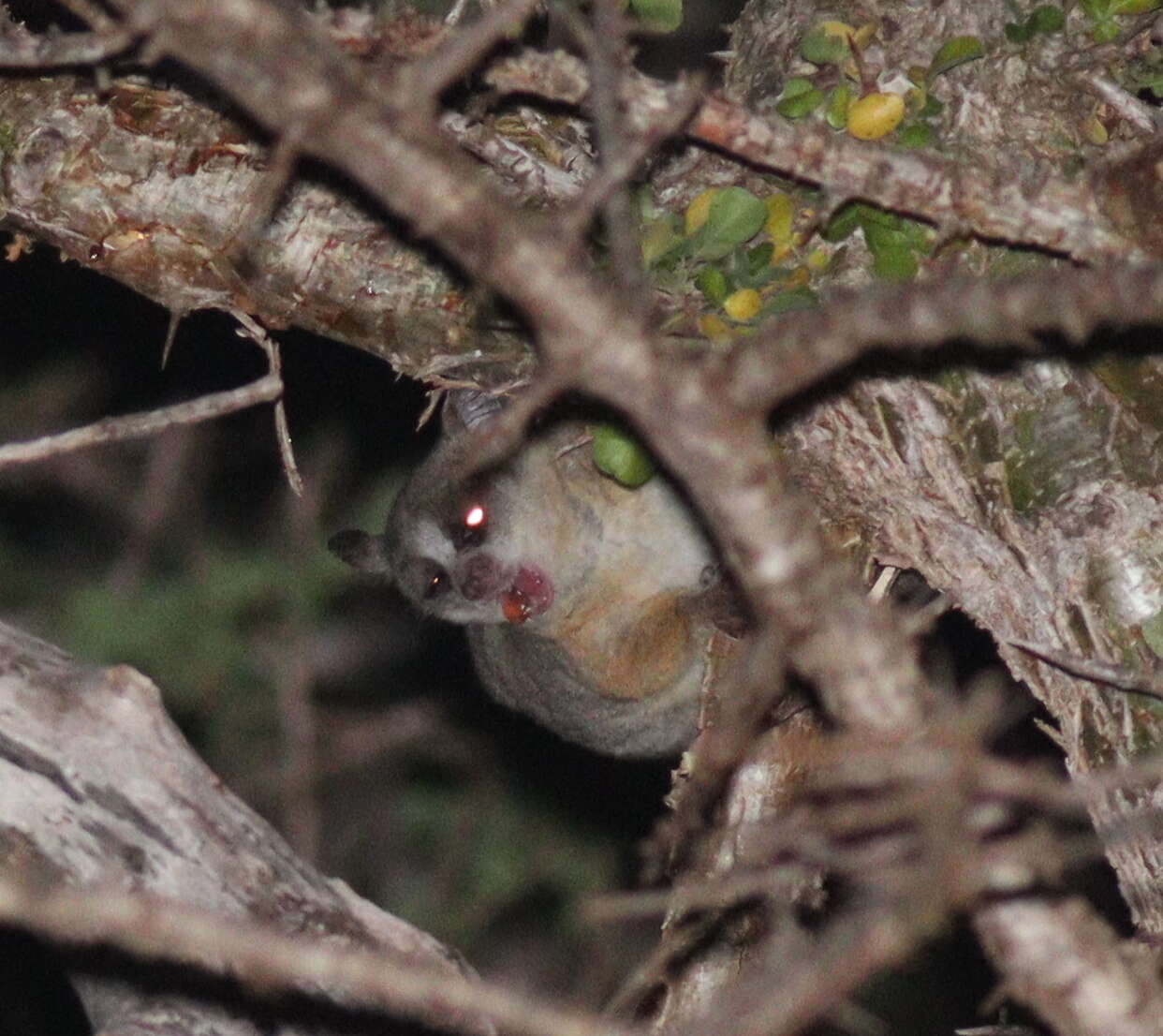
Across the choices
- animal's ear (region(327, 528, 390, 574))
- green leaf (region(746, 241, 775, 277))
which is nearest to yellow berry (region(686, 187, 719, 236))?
green leaf (region(746, 241, 775, 277))

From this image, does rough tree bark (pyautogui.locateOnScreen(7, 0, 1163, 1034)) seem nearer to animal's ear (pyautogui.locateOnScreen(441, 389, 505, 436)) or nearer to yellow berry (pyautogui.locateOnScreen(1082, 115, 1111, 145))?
yellow berry (pyautogui.locateOnScreen(1082, 115, 1111, 145))

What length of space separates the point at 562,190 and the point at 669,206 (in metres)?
0.24

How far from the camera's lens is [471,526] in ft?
15.3

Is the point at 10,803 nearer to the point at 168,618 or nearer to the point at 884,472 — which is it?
the point at 884,472

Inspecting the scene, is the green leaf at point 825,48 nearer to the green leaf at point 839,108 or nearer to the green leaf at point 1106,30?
the green leaf at point 839,108

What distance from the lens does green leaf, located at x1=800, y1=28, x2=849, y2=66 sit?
11.2ft

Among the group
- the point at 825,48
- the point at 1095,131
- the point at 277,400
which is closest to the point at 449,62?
the point at 277,400

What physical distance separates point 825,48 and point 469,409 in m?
1.46

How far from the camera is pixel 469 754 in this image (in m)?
8.20

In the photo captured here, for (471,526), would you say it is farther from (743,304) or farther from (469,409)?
(743,304)

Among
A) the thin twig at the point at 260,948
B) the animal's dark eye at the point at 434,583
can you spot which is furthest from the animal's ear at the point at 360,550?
the thin twig at the point at 260,948

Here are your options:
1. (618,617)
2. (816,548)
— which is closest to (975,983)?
(618,617)

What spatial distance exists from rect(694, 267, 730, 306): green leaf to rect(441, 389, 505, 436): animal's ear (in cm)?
95

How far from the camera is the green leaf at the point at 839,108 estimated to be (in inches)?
131
